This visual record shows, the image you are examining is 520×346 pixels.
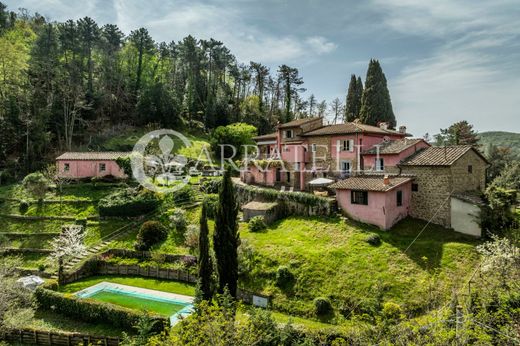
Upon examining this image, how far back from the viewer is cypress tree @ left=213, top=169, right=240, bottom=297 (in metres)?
20.5

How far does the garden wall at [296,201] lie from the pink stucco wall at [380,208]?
1477 mm

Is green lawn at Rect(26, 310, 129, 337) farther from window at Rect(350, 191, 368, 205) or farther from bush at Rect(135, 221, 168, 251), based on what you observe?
window at Rect(350, 191, 368, 205)

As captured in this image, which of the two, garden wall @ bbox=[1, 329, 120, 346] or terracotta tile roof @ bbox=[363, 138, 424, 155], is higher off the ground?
terracotta tile roof @ bbox=[363, 138, 424, 155]

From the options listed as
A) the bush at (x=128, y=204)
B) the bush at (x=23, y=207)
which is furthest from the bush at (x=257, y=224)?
the bush at (x=23, y=207)

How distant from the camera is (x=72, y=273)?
2469 cm

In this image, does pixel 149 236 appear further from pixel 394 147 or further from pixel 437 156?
pixel 437 156

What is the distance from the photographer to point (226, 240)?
21.0 m

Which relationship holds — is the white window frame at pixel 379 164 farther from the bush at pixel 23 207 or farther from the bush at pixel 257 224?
the bush at pixel 23 207

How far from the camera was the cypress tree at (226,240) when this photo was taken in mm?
20531

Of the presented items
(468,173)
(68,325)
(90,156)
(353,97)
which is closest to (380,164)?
(468,173)

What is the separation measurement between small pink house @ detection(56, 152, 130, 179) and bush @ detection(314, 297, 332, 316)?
102 ft

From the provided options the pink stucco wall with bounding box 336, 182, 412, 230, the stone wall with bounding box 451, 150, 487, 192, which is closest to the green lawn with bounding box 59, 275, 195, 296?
the pink stucco wall with bounding box 336, 182, 412, 230

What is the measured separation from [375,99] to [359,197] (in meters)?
27.9

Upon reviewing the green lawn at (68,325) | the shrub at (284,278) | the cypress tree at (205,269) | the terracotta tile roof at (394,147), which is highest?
the terracotta tile roof at (394,147)
